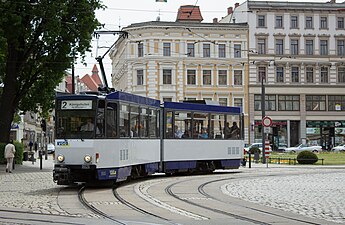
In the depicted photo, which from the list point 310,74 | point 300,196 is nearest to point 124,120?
point 300,196

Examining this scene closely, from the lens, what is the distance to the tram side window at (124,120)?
69.0ft

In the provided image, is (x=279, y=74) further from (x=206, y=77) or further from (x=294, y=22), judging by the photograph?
(x=206, y=77)

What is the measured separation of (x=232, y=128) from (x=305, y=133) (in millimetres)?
45200

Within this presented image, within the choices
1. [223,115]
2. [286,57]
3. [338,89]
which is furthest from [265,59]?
[223,115]

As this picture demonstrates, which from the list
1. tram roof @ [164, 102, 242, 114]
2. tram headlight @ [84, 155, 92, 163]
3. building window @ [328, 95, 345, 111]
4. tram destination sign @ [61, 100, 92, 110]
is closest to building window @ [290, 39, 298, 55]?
building window @ [328, 95, 345, 111]

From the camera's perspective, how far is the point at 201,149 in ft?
92.7

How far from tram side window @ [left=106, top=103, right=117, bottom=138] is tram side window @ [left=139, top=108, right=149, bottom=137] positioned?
9.23 ft

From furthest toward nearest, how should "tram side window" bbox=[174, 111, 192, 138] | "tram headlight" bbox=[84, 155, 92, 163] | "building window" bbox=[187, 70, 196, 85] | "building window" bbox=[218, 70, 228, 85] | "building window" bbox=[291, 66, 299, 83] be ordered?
"building window" bbox=[291, 66, 299, 83] < "building window" bbox=[218, 70, 228, 85] < "building window" bbox=[187, 70, 196, 85] < "tram side window" bbox=[174, 111, 192, 138] < "tram headlight" bbox=[84, 155, 92, 163]

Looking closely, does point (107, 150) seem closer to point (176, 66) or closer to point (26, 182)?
point (26, 182)

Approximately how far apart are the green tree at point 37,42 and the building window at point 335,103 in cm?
4254

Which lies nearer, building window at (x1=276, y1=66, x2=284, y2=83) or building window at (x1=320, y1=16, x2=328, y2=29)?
building window at (x1=276, y1=66, x2=284, y2=83)

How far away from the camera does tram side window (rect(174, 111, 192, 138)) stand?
87.3 feet

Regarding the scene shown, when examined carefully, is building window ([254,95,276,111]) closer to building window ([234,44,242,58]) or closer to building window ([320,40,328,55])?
building window ([234,44,242,58])

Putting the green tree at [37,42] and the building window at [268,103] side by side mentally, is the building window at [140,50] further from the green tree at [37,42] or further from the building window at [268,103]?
the green tree at [37,42]
